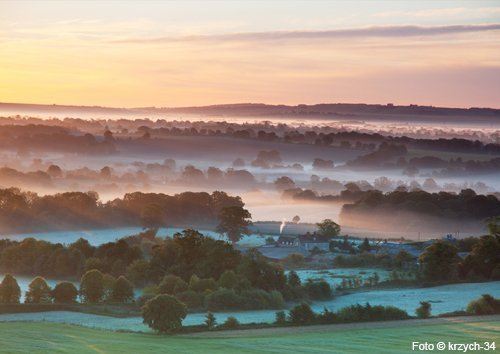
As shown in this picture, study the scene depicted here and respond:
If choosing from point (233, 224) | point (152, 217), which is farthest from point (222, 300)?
point (152, 217)

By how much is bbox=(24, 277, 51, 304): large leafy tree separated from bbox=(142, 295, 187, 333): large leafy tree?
10.8 meters

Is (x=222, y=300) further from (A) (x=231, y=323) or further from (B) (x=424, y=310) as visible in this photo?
(B) (x=424, y=310)

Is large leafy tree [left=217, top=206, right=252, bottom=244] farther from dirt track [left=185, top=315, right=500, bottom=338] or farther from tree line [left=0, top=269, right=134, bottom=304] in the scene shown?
dirt track [left=185, top=315, right=500, bottom=338]

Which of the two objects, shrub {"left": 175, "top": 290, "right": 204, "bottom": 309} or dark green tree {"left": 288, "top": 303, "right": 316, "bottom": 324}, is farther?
shrub {"left": 175, "top": 290, "right": 204, "bottom": 309}

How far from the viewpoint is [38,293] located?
60312mm

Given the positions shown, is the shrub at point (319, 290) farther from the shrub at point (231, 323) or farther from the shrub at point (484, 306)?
the shrub at point (231, 323)

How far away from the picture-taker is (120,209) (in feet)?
374

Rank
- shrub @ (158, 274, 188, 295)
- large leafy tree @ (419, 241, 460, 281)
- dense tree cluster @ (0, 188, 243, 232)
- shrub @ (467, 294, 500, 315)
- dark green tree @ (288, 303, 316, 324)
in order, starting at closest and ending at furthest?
dark green tree @ (288, 303, 316, 324) < shrub @ (467, 294, 500, 315) < shrub @ (158, 274, 188, 295) < large leafy tree @ (419, 241, 460, 281) < dense tree cluster @ (0, 188, 243, 232)

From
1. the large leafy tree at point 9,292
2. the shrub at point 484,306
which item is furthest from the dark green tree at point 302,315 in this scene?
the large leafy tree at point 9,292

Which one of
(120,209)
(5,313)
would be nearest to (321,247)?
(120,209)

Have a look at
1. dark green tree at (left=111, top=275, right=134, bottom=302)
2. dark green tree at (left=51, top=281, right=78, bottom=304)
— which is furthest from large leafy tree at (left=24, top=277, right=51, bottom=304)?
dark green tree at (left=111, top=275, right=134, bottom=302)

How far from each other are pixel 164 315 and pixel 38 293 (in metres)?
12.7

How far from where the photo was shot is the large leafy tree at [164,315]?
4994 centimetres

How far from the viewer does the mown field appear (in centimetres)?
4275
